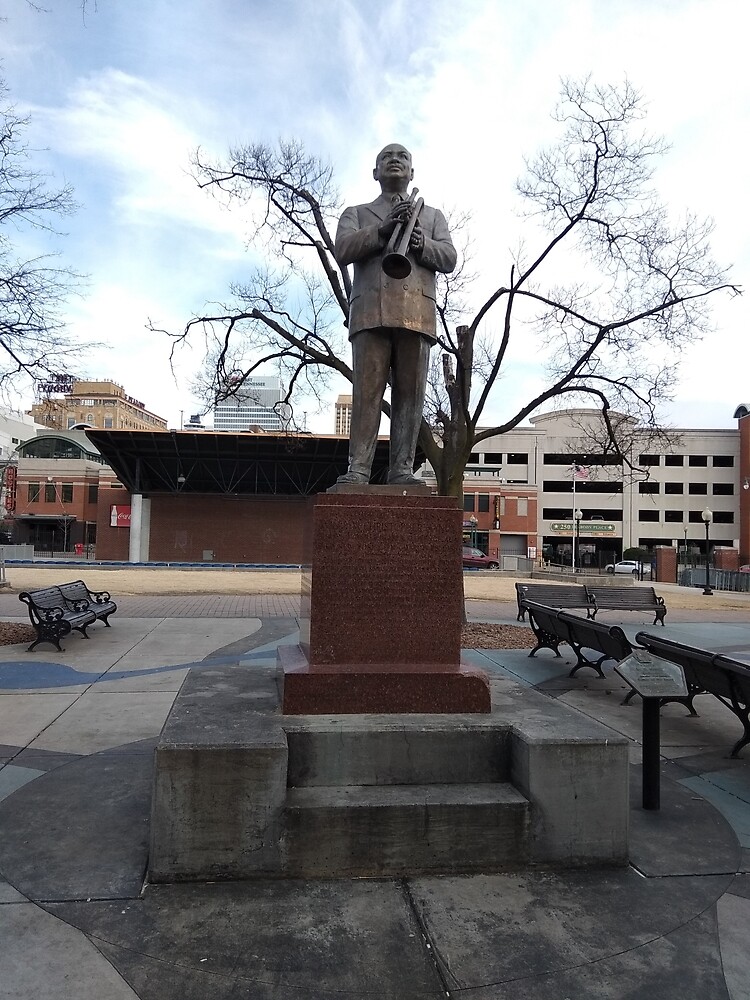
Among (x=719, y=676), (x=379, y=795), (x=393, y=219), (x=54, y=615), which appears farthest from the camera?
(x=54, y=615)

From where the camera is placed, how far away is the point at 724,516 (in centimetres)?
6938

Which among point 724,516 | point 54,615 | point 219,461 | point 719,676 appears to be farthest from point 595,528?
point 719,676

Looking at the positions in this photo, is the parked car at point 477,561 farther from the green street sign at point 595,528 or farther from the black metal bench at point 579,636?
the black metal bench at point 579,636

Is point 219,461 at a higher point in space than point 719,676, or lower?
higher

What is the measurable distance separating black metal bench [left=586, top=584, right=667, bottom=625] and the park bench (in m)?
9.71

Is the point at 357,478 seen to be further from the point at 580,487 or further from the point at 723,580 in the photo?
the point at 580,487

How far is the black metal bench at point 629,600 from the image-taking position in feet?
47.4

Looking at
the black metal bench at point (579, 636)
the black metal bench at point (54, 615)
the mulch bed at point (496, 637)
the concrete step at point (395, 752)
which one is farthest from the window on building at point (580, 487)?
the concrete step at point (395, 752)

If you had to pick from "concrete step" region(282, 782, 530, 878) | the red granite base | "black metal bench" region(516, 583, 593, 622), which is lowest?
"concrete step" region(282, 782, 530, 878)

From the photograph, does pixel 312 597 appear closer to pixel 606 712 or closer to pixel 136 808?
pixel 136 808

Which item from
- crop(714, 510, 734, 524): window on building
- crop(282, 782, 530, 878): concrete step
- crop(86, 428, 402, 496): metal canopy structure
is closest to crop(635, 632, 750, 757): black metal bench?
crop(282, 782, 530, 878): concrete step

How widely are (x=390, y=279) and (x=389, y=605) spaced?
2268 mm

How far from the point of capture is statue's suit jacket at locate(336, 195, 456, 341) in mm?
4770

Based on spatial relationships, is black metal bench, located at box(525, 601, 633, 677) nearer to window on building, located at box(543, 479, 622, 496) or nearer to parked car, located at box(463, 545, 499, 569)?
parked car, located at box(463, 545, 499, 569)
